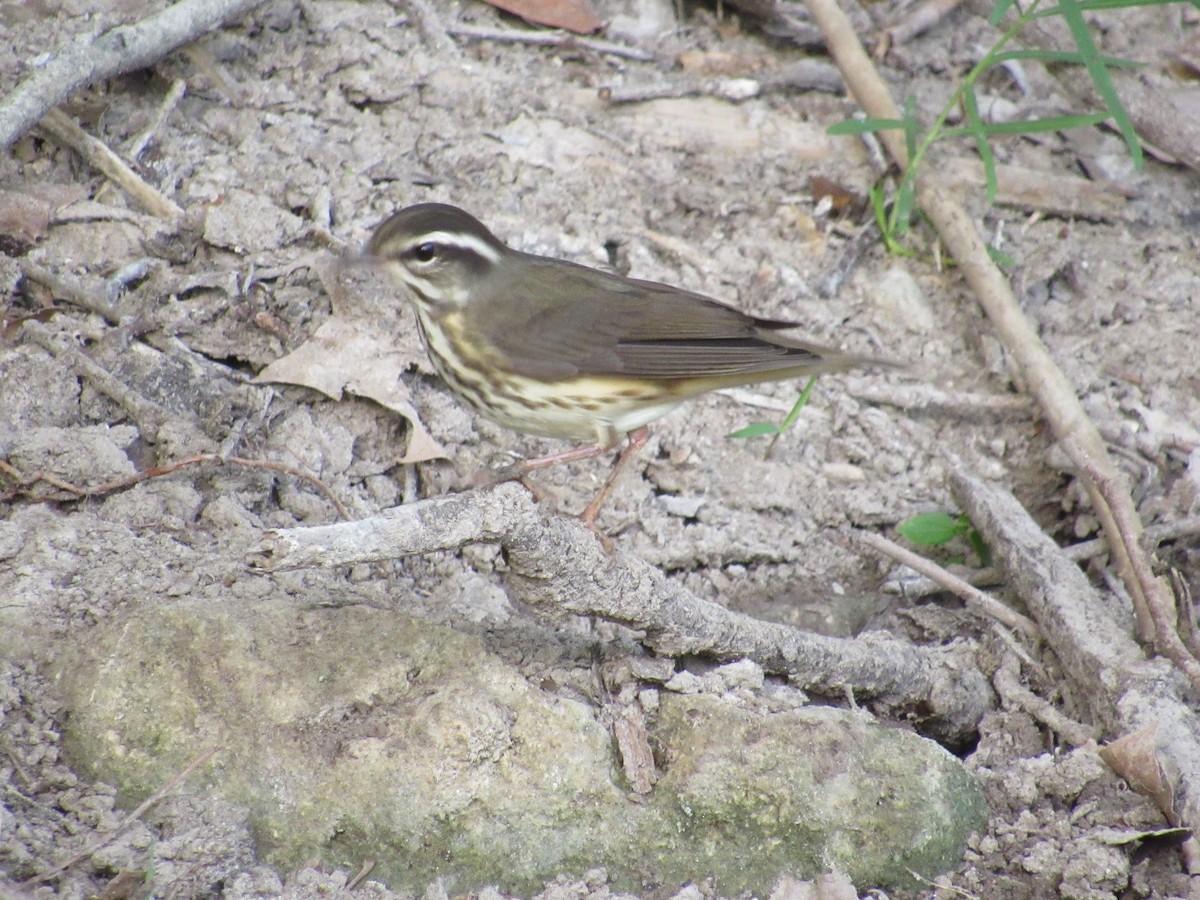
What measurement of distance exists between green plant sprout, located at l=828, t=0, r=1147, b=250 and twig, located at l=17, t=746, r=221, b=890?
362cm

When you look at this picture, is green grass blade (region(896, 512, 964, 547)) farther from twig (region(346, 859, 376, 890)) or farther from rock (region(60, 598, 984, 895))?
twig (region(346, 859, 376, 890))

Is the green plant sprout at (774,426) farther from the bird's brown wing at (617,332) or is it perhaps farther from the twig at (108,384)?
the twig at (108,384)

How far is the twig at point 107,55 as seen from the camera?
166 inches

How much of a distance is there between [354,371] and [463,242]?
768 mm

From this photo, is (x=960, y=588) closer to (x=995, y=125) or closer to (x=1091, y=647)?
(x=1091, y=647)

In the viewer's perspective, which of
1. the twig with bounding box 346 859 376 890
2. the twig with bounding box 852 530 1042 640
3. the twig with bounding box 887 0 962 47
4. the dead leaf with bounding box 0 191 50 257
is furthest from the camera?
the twig with bounding box 887 0 962 47

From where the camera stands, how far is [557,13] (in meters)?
5.97

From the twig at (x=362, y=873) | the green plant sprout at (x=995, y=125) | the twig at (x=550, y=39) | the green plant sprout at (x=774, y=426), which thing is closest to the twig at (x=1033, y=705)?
the green plant sprout at (x=774, y=426)

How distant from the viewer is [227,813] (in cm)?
283

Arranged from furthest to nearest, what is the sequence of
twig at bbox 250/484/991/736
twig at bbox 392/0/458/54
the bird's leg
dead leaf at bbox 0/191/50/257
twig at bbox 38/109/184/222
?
1. twig at bbox 392/0/458/54
2. twig at bbox 38/109/184/222
3. dead leaf at bbox 0/191/50/257
4. the bird's leg
5. twig at bbox 250/484/991/736

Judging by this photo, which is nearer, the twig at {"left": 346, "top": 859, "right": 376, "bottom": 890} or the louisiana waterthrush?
the twig at {"left": 346, "top": 859, "right": 376, "bottom": 890}

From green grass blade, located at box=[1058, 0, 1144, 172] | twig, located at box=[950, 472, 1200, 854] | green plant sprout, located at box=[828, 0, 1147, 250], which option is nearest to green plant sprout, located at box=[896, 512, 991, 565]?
twig, located at box=[950, 472, 1200, 854]

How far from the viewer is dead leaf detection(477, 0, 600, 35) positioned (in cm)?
592

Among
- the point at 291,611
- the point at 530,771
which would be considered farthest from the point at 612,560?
the point at 291,611
